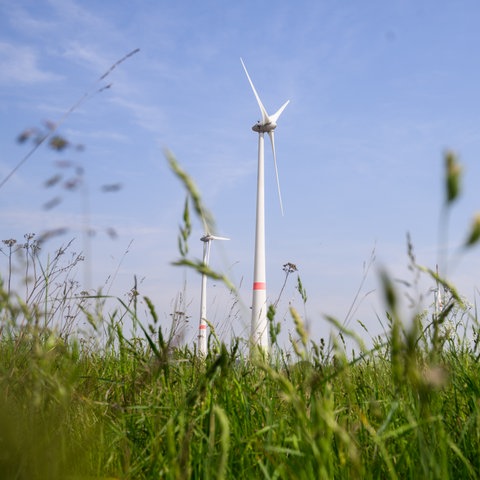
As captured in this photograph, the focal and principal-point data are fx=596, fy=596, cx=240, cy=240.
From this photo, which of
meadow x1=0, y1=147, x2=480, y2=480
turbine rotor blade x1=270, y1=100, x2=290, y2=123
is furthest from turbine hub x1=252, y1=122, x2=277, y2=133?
meadow x1=0, y1=147, x2=480, y2=480

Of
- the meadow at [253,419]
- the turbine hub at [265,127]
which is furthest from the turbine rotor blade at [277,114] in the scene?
the meadow at [253,419]

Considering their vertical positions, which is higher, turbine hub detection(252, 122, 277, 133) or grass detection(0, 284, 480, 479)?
turbine hub detection(252, 122, 277, 133)

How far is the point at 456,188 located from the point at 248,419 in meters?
1.85

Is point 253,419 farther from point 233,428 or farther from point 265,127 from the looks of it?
point 265,127

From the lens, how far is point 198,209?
1646 mm

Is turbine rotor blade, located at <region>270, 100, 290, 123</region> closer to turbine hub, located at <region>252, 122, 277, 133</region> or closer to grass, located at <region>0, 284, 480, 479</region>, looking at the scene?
turbine hub, located at <region>252, 122, 277, 133</region>

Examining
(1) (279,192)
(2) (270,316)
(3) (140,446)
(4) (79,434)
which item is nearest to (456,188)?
(2) (270,316)

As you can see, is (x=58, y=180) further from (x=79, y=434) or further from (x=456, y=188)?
(x=456, y=188)

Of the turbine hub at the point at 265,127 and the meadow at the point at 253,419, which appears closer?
the meadow at the point at 253,419

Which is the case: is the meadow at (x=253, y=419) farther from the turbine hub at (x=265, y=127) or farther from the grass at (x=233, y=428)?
the turbine hub at (x=265, y=127)

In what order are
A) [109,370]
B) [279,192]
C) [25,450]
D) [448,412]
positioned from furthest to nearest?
[279,192] → [109,370] → [448,412] → [25,450]

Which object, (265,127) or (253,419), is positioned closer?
(253,419)

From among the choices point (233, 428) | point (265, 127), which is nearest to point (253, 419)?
point (233, 428)

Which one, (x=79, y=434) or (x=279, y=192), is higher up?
(x=279, y=192)
